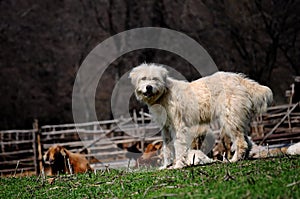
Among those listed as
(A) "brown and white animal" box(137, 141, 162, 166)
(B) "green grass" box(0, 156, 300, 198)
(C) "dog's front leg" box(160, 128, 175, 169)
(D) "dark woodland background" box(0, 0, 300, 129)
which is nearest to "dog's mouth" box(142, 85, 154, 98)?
(C) "dog's front leg" box(160, 128, 175, 169)

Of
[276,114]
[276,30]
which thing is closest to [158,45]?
[276,30]

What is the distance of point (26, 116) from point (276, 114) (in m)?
17.3

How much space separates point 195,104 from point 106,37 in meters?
23.0

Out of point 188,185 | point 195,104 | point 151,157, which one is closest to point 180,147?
point 195,104

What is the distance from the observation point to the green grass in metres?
4.48

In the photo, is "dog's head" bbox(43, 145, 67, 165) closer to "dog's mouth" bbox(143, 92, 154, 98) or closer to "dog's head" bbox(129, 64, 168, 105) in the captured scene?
"dog's head" bbox(129, 64, 168, 105)

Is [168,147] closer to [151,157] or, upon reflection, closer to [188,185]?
[188,185]

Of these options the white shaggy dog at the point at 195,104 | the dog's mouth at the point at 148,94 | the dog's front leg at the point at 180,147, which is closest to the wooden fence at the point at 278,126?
the white shaggy dog at the point at 195,104

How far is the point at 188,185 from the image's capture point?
17.4 ft

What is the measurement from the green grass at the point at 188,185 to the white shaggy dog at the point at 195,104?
177cm

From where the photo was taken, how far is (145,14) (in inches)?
1187

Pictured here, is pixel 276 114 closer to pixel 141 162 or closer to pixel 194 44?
pixel 141 162

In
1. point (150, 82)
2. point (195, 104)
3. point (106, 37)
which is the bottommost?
point (195, 104)

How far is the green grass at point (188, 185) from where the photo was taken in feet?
14.7
